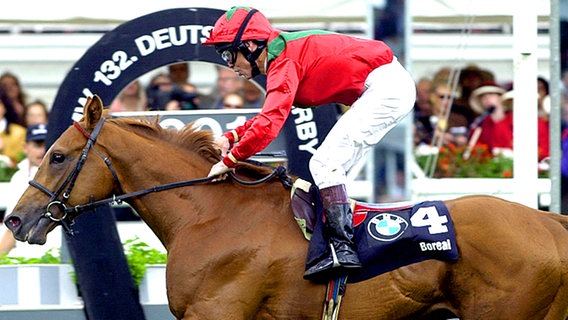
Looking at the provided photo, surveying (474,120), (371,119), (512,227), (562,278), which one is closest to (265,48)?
(371,119)

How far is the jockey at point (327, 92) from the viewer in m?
5.26

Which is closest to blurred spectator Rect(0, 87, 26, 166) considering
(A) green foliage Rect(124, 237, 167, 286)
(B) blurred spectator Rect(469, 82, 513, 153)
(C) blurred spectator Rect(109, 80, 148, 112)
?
(C) blurred spectator Rect(109, 80, 148, 112)

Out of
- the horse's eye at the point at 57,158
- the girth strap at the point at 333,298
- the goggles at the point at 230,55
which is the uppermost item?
the goggles at the point at 230,55

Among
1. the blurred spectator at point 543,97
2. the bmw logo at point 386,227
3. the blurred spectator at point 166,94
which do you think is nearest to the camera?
the bmw logo at point 386,227

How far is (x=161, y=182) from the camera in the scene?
5555mm

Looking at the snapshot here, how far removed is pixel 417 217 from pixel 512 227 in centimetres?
47

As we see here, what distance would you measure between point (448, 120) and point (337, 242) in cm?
567

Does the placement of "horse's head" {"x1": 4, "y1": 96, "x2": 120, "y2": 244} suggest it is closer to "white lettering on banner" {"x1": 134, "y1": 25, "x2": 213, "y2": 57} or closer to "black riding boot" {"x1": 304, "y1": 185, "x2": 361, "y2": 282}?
"black riding boot" {"x1": 304, "y1": 185, "x2": 361, "y2": 282}

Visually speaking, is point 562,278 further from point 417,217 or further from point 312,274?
point 312,274

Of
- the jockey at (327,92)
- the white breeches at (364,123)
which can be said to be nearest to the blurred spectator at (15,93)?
the jockey at (327,92)

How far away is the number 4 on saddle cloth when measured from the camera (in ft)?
17.5

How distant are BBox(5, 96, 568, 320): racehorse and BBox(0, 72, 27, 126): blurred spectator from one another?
15.3 ft

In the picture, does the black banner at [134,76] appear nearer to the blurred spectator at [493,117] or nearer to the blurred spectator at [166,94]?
the blurred spectator at [166,94]

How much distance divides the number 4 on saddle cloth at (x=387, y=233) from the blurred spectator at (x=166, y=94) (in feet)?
10.6
